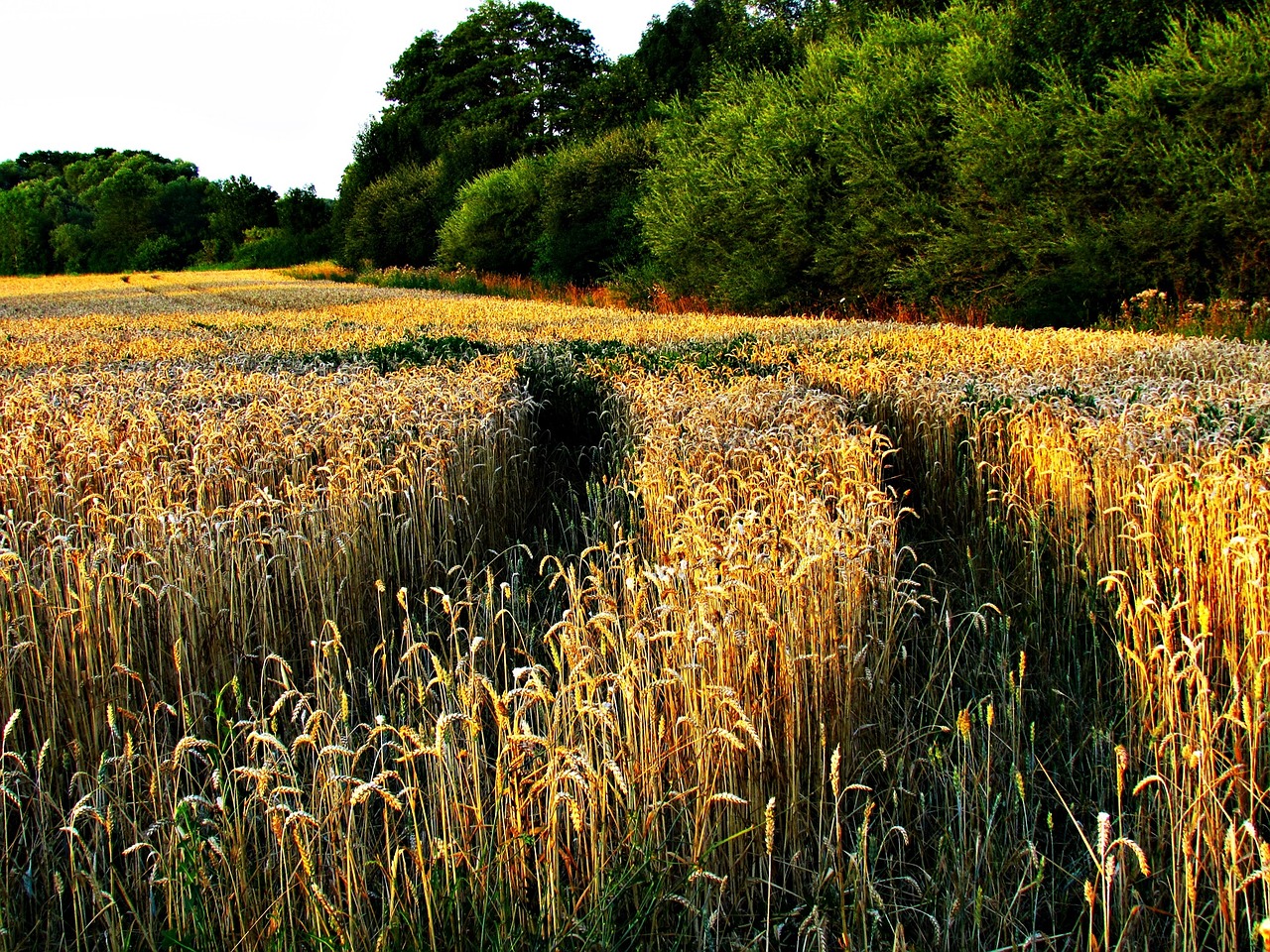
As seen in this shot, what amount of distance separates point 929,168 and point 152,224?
6772cm

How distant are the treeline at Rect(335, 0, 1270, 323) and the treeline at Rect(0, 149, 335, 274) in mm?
25603

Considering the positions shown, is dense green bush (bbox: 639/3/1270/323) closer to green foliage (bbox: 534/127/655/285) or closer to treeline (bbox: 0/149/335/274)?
green foliage (bbox: 534/127/655/285)

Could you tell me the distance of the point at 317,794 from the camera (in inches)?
83.9

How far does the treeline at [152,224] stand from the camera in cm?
5228

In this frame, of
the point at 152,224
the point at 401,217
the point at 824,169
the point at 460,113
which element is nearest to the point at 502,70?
the point at 460,113

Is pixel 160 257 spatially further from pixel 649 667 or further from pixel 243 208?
pixel 649 667

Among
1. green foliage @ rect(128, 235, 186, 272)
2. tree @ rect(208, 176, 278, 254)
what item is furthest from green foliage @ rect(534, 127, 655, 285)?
green foliage @ rect(128, 235, 186, 272)

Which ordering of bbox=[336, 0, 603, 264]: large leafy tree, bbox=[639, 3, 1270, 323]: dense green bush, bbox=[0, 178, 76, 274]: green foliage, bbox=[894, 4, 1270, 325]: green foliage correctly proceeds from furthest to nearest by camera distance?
bbox=[0, 178, 76, 274]: green foliage < bbox=[336, 0, 603, 264]: large leafy tree < bbox=[639, 3, 1270, 323]: dense green bush < bbox=[894, 4, 1270, 325]: green foliage

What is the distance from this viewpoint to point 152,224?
69000 mm

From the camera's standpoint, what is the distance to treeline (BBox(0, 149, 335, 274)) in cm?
5228

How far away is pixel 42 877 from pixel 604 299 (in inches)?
870

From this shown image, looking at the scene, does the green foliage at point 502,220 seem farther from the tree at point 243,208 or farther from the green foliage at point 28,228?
the green foliage at point 28,228

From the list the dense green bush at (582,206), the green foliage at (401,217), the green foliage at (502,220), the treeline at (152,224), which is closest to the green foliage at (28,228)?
the treeline at (152,224)

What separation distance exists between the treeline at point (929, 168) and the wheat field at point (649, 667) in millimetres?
6540
